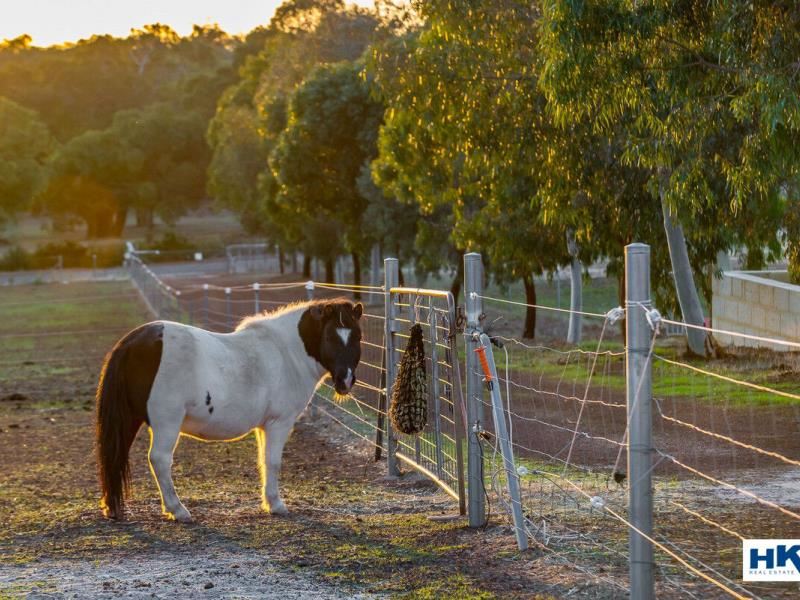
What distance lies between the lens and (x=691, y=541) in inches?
290

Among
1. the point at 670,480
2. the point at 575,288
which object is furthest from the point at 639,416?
the point at 575,288

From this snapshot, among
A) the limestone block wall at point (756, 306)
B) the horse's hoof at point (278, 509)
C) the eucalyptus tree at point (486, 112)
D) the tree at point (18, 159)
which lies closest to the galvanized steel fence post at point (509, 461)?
the horse's hoof at point (278, 509)

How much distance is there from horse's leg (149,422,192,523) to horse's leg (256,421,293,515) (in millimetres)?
634

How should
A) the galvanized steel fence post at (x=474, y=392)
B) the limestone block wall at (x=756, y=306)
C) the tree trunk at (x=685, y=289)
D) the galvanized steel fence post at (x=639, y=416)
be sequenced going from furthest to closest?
the tree trunk at (x=685, y=289) → the limestone block wall at (x=756, y=306) → the galvanized steel fence post at (x=474, y=392) → the galvanized steel fence post at (x=639, y=416)

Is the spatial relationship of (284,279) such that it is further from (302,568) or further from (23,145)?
(302,568)

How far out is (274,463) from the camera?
9461 mm

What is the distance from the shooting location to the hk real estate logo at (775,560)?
6.15 metres

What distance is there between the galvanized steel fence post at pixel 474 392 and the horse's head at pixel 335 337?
1.61 meters

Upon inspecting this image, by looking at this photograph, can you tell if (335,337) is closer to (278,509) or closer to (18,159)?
(278,509)

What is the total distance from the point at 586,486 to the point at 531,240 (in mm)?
14561

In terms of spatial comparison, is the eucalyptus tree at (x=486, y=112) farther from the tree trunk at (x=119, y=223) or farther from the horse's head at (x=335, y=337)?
the tree trunk at (x=119, y=223)

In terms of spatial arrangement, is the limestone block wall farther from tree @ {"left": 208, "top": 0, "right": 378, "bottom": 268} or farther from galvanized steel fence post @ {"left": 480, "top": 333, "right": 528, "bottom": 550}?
tree @ {"left": 208, "top": 0, "right": 378, "bottom": 268}

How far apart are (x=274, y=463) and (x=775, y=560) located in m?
4.24

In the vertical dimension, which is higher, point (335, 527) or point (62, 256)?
point (62, 256)
